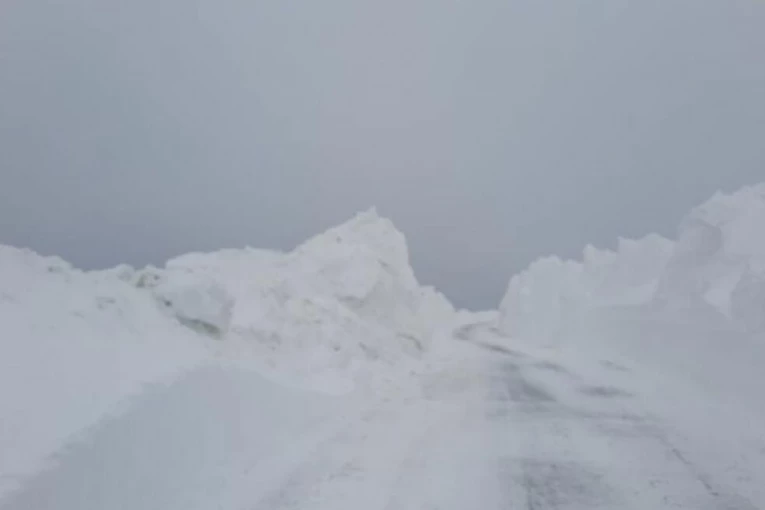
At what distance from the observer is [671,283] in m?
25.5

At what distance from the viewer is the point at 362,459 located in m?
A: 10.9

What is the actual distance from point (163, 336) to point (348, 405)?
448cm

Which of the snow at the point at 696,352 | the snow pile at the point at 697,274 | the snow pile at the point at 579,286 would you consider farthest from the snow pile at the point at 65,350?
the snow pile at the point at 579,286

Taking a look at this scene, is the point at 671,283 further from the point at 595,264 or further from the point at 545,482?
the point at 595,264

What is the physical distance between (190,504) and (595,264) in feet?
151

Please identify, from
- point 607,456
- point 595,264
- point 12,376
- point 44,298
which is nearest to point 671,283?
point 607,456

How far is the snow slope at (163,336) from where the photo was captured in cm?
857

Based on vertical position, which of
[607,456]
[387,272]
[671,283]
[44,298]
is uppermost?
[387,272]

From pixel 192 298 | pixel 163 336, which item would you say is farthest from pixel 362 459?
pixel 192 298

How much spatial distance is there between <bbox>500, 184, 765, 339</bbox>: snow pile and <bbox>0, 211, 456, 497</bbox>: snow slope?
868 centimetres

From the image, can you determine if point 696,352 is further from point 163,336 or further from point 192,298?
point 163,336

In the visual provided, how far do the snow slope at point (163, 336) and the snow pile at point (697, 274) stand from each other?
868 cm

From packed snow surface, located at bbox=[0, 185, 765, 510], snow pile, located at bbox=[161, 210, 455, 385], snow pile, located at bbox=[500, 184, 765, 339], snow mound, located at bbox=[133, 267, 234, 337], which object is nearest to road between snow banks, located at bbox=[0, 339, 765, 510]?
packed snow surface, located at bbox=[0, 185, 765, 510]

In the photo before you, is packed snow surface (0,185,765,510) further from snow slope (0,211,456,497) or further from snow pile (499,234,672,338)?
snow pile (499,234,672,338)
